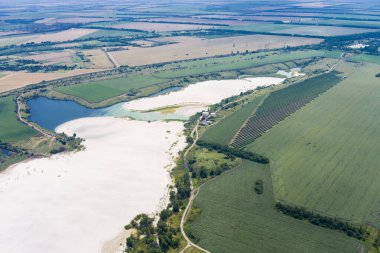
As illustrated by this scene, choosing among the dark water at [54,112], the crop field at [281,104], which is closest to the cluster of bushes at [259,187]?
the crop field at [281,104]

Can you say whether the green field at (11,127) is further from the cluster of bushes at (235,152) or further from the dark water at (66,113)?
the cluster of bushes at (235,152)

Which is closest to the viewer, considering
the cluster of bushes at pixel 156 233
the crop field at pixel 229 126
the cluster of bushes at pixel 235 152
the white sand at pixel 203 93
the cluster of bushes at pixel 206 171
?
the cluster of bushes at pixel 156 233

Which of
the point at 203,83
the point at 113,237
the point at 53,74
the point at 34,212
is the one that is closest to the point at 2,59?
the point at 53,74

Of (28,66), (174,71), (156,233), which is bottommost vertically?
(156,233)

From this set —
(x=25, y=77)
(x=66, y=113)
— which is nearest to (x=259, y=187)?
(x=66, y=113)

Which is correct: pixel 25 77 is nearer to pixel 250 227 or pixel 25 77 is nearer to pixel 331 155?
pixel 331 155

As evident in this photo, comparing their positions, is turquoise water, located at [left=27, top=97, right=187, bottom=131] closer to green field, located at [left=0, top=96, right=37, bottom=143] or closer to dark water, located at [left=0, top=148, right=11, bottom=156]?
green field, located at [left=0, top=96, right=37, bottom=143]

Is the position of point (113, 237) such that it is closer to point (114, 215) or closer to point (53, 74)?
point (114, 215)

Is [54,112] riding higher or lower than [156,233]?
higher
